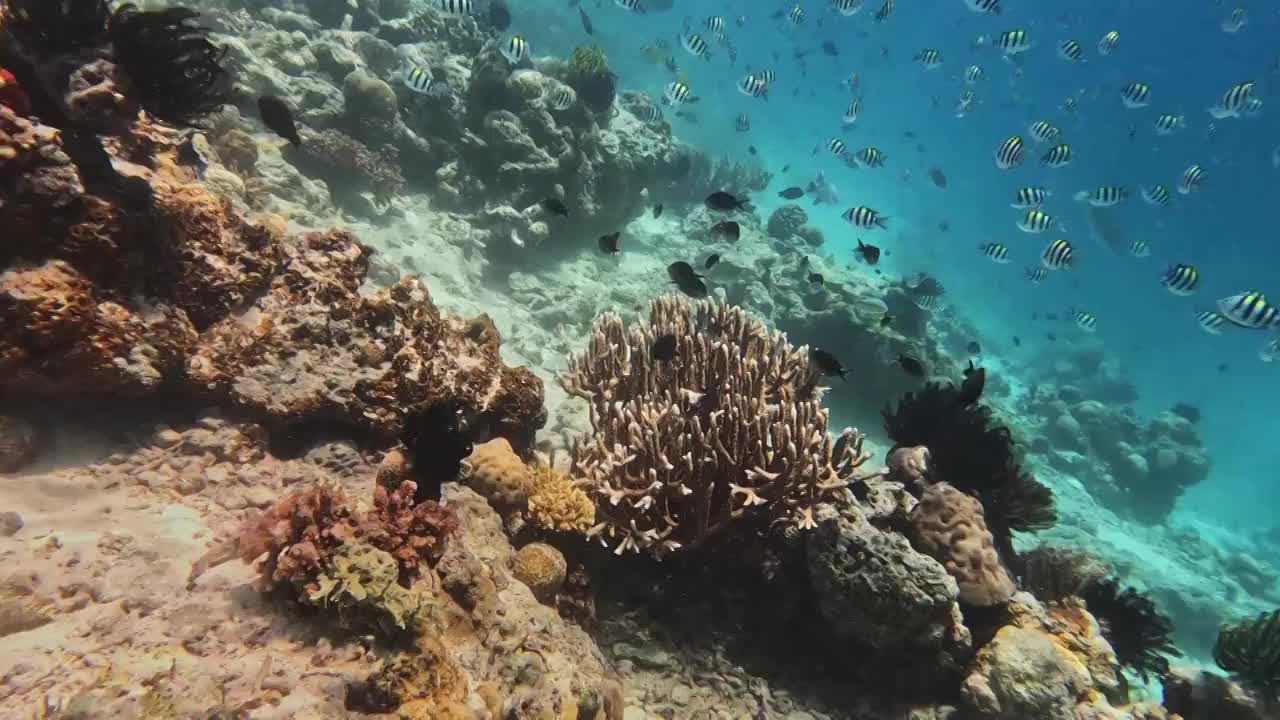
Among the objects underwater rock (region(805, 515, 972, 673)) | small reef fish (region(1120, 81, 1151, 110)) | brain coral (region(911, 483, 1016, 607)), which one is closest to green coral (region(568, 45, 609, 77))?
small reef fish (region(1120, 81, 1151, 110))

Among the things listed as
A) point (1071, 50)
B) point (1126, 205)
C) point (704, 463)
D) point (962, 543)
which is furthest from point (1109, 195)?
point (1126, 205)

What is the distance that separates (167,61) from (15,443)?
2.33 meters

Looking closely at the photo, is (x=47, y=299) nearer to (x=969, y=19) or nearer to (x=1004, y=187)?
(x=1004, y=187)

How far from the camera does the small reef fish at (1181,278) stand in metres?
9.47

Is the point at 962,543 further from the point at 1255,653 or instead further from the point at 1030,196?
the point at 1030,196

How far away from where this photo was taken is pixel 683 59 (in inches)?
1678

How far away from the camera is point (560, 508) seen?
4.10 m

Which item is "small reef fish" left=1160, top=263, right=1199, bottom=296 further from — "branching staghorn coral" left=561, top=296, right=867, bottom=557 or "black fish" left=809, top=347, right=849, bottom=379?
"branching staghorn coral" left=561, top=296, right=867, bottom=557

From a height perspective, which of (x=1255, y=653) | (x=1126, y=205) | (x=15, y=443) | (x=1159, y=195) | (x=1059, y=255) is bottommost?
(x=15, y=443)

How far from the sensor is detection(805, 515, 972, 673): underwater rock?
12.4ft

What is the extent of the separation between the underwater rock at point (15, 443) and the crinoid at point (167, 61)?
1979mm

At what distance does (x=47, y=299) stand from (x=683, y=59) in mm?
46259

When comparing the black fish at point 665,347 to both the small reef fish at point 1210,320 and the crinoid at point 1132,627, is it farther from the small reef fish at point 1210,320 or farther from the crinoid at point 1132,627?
the small reef fish at point 1210,320

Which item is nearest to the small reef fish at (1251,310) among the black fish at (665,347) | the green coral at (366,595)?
the black fish at (665,347)
